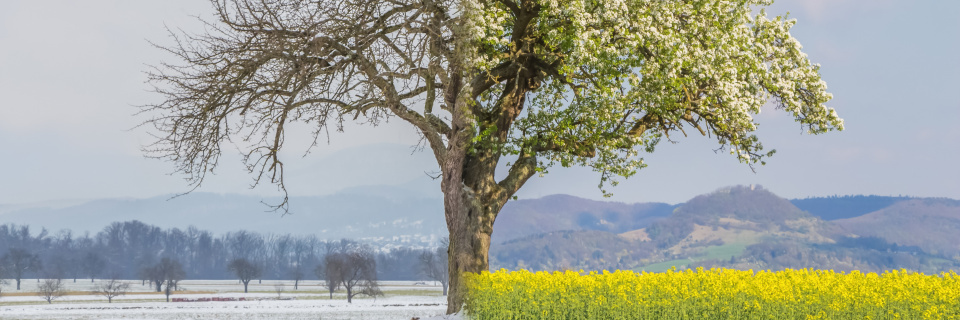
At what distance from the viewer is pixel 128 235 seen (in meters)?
86.1

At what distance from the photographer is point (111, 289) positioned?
215 feet

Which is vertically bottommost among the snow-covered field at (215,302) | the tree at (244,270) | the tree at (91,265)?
the snow-covered field at (215,302)

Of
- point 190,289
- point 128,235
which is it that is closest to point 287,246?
point 190,289

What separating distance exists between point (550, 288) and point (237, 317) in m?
30.9

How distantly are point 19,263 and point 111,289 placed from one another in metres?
11.4

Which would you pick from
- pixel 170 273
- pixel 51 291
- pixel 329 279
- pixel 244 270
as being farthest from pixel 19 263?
pixel 329 279

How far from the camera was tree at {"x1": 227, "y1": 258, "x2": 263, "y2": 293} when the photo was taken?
7344 centimetres

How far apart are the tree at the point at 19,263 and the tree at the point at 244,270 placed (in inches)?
718

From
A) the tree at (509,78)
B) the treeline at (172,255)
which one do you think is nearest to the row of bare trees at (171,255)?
the treeline at (172,255)

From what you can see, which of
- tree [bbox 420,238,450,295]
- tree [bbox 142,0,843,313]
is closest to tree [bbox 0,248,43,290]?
tree [bbox 420,238,450,295]

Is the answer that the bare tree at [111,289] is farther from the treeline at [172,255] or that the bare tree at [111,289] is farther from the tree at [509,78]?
the tree at [509,78]

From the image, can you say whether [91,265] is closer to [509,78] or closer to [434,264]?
[434,264]

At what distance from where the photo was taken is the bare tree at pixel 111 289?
203ft

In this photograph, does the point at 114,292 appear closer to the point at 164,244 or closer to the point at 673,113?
the point at 164,244
